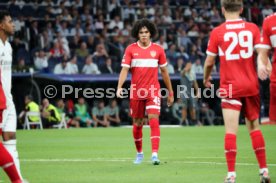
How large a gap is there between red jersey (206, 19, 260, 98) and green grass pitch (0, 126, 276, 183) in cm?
151

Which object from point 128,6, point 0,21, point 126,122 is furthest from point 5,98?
point 128,6

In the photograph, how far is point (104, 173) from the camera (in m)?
13.5

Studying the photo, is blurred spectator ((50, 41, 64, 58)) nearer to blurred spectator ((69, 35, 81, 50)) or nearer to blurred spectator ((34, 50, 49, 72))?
blurred spectator ((34, 50, 49, 72))

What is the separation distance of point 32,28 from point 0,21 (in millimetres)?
22697

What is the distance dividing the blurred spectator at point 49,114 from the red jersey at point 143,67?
15.0 meters

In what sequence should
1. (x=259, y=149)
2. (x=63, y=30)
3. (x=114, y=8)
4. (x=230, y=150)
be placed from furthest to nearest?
(x=114, y=8) < (x=63, y=30) < (x=259, y=149) < (x=230, y=150)

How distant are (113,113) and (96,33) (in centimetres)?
454

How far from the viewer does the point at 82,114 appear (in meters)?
31.9

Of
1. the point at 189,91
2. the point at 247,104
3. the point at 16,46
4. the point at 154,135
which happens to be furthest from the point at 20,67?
the point at 247,104

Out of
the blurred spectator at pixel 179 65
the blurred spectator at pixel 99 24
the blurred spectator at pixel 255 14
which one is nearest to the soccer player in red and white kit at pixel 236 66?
the blurred spectator at pixel 179 65

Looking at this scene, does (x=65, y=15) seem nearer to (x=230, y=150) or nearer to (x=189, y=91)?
(x=189, y=91)

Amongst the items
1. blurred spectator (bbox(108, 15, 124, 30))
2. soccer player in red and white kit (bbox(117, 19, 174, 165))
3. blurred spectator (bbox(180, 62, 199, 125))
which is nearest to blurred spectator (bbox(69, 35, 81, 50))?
blurred spectator (bbox(108, 15, 124, 30))

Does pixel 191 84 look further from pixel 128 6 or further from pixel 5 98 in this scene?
pixel 5 98

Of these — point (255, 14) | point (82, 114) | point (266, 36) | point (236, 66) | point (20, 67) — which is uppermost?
point (266, 36)
